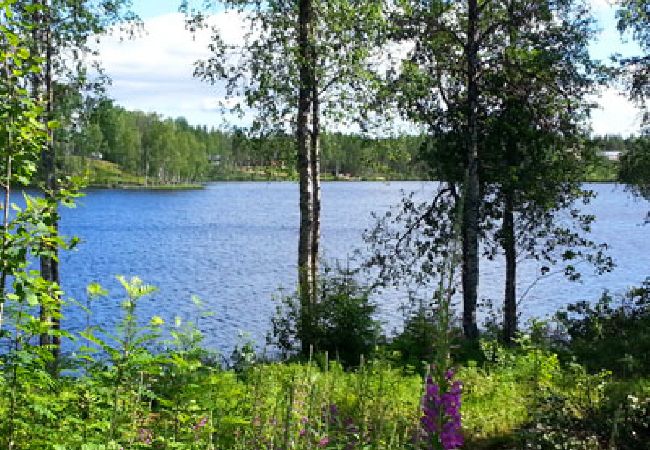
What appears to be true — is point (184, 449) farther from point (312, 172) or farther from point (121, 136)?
point (121, 136)

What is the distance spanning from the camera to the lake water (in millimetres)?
23531

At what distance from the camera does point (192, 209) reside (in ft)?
276

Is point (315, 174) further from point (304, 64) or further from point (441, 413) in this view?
point (441, 413)

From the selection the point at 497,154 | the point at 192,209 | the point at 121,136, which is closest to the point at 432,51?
the point at 497,154

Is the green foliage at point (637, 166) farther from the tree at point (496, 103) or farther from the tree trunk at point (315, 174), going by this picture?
the tree trunk at point (315, 174)

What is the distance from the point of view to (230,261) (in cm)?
3819

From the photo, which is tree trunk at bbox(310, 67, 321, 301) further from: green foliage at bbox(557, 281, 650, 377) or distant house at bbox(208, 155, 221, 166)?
distant house at bbox(208, 155, 221, 166)

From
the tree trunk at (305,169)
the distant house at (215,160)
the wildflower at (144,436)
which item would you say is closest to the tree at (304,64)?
the tree trunk at (305,169)

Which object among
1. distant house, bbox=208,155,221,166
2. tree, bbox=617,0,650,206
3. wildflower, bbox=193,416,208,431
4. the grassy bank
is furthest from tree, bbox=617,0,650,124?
distant house, bbox=208,155,221,166

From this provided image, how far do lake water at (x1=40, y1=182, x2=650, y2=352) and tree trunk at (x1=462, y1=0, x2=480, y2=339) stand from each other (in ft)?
6.28

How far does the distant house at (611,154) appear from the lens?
1661cm

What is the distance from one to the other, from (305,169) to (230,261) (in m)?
24.4

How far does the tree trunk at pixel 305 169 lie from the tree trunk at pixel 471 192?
338 cm

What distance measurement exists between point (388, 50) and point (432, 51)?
1.14 m
